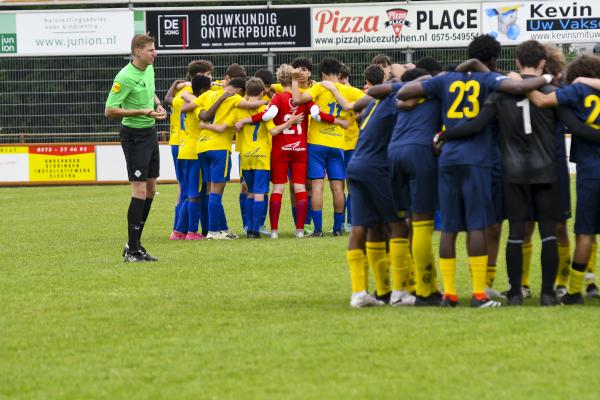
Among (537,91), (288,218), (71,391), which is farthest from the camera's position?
(288,218)

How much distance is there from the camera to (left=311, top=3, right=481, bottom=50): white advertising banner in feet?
112

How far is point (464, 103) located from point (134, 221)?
492cm

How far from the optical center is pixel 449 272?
9.30 m

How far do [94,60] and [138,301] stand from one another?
25.4m

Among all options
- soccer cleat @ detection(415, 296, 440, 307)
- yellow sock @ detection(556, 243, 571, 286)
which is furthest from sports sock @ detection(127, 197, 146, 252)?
yellow sock @ detection(556, 243, 571, 286)

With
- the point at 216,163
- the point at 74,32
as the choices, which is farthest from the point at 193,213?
the point at 74,32

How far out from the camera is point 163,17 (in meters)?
34.3

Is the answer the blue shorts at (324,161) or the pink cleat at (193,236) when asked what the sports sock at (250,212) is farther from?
the blue shorts at (324,161)

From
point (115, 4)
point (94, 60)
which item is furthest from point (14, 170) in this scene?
point (115, 4)

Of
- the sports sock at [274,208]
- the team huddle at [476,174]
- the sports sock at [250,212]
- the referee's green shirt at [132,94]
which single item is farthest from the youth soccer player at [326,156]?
the team huddle at [476,174]

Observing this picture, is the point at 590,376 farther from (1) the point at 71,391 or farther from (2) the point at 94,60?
(2) the point at 94,60

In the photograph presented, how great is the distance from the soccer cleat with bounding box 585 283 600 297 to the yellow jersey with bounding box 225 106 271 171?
Result: 6629 millimetres

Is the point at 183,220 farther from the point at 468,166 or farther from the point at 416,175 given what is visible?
the point at 468,166

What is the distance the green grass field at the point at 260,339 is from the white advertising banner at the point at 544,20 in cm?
2211
